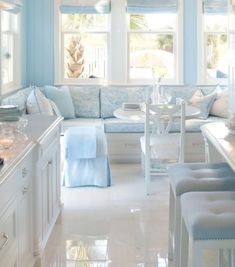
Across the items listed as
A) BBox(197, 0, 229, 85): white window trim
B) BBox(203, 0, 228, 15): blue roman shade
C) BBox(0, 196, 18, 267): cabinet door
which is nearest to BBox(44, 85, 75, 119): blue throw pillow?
BBox(197, 0, 229, 85): white window trim

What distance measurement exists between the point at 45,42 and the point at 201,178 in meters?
4.84

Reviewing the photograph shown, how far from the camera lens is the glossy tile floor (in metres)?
3.63

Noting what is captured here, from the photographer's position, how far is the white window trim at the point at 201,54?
7.46m

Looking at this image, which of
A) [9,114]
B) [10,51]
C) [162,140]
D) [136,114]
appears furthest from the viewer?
[10,51]

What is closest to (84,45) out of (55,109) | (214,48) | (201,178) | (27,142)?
(55,109)

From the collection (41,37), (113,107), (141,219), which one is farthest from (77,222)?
(41,37)

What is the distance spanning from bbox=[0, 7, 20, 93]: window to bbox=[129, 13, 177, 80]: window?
1.63 metres

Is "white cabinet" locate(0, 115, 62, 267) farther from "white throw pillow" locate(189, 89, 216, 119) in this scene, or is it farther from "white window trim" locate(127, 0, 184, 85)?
"white window trim" locate(127, 0, 184, 85)

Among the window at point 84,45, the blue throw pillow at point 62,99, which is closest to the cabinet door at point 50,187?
the blue throw pillow at point 62,99

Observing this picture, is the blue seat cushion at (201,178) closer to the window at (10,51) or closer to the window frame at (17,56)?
the window at (10,51)

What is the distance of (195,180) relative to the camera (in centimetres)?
308

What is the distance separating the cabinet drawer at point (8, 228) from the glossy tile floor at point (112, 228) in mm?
935

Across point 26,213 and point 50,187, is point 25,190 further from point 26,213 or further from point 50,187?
point 50,187

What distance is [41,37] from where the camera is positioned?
7.50 metres
